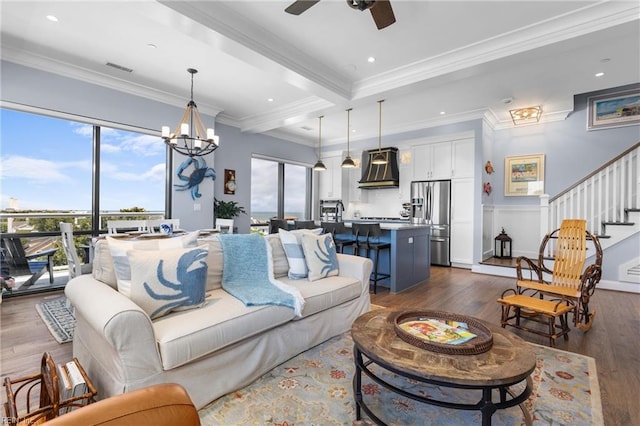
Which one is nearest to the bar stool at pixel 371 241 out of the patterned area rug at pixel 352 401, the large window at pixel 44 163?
the patterned area rug at pixel 352 401

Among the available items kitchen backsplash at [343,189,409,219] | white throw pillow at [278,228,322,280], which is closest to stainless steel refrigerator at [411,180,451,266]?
kitchen backsplash at [343,189,409,219]

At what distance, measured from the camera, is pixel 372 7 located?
2.23 m

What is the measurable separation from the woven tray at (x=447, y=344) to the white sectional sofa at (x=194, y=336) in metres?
A: 0.76

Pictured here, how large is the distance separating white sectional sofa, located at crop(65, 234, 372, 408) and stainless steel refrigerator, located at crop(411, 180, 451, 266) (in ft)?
13.9

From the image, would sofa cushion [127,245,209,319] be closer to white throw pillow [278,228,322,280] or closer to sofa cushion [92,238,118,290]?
sofa cushion [92,238,118,290]

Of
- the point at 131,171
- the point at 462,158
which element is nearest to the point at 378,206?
the point at 462,158

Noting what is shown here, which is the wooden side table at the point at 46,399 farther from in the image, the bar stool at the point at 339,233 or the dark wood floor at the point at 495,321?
the bar stool at the point at 339,233

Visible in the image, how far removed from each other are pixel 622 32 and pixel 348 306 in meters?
3.64

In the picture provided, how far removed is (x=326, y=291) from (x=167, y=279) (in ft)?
3.98

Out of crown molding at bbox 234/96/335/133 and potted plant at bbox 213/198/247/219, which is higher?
crown molding at bbox 234/96/335/133

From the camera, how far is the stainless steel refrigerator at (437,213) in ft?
19.9

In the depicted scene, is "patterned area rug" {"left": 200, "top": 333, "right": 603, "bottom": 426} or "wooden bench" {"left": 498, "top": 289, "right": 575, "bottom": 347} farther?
"wooden bench" {"left": 498, "top": 289, "right": 575, "bottom": 347}

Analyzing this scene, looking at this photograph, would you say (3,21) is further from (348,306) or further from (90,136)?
(348,306)

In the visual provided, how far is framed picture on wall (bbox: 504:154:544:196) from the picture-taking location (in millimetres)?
5918
